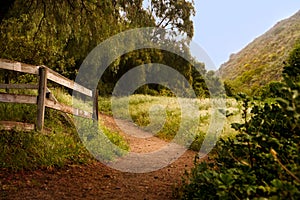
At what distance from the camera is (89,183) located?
5.76m

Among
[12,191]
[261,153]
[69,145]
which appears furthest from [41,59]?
[261,153]

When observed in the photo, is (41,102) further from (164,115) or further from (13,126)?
(164,115)

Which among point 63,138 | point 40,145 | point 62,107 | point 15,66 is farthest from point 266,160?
point 62,107

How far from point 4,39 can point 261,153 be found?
25.6 feet

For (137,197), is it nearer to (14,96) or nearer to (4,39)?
A: (14,96)

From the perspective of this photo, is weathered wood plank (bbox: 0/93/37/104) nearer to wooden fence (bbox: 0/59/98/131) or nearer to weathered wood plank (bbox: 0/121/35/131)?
wooden fence (bbox: 0/59/98/131)

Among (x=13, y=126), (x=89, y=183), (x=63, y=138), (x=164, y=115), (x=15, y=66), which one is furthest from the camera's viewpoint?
(x=164, y=115)

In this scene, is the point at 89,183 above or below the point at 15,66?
below

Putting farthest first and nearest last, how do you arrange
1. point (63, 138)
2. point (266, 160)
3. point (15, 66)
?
1. point (63, 138)
2. point (15, 66)
3. point (266, 160)

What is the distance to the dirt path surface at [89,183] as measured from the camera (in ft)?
16.5

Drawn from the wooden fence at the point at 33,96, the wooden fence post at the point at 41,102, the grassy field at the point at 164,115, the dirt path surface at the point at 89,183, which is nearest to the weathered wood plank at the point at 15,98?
the wooden fence at the point at 33,96

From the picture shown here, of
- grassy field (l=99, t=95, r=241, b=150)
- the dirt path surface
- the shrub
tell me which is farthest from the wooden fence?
grassy field (l=99, t=95, r=241, b=150)

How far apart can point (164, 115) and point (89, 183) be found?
8.82 metres

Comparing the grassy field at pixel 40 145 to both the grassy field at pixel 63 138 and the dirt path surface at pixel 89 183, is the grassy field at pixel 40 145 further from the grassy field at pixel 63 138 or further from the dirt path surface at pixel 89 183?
the dirt path surface at pixel 89 183
